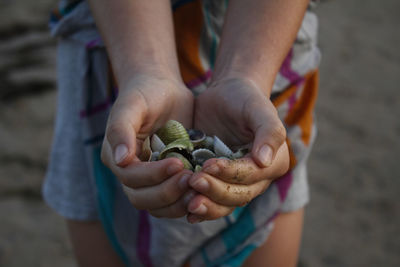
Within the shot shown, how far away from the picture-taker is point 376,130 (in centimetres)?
310

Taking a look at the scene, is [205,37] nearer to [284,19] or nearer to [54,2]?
[284,19]

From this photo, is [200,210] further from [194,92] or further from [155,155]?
[194,92]

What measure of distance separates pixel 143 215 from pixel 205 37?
0.61 meters

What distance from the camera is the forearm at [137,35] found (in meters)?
1.17

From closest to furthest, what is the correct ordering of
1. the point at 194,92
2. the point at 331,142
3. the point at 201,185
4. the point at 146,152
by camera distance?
the point at 201,185, the point at 146,152, the point at 194,92, the point at 331,142

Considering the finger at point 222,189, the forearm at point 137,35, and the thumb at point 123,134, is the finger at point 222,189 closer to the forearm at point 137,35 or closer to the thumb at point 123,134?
the thumb at point 123,134

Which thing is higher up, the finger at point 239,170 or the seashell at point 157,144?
the finger at point 239,170

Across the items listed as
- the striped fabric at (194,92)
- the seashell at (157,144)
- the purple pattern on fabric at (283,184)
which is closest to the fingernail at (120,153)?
the seashell at (157,144)

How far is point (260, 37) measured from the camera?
1.19 m

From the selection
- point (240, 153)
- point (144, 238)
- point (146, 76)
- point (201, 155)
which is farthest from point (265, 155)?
point (144, 238)

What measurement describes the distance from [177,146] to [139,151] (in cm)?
9

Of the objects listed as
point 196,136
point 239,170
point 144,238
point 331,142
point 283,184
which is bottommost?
point 331,142

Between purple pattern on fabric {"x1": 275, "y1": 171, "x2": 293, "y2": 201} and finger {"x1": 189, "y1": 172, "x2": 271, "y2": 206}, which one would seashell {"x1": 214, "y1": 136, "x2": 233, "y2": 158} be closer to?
finger {"x1": 189, "y1": 172, "x2": 271, "y2": 206}

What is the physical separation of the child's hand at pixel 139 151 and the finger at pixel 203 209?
0.10ft
